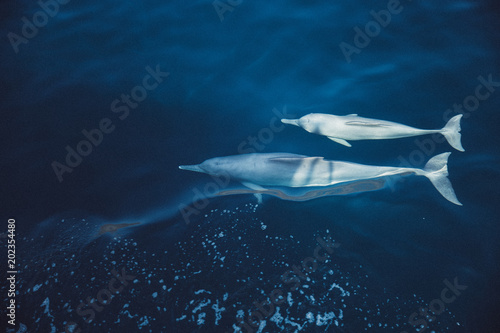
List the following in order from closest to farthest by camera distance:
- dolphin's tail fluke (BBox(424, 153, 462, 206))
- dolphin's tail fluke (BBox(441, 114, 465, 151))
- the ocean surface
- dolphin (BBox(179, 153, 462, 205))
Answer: the ocean surface < dolphin's tail fluke (BBox(424, 153, 462, 206)) < dolphin (BBox(179, 153, 462, 205)) < dolphin's tail fluke (BBox(441, 114, 465, 151))

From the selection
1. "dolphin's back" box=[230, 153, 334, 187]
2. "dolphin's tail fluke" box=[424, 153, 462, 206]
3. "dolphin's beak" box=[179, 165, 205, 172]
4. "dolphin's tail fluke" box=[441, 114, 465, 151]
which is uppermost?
"dolphin's beak" box=[179, 165, 205, 172]

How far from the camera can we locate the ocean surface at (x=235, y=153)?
4.55 meters

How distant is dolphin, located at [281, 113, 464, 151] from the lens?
19.4 feet

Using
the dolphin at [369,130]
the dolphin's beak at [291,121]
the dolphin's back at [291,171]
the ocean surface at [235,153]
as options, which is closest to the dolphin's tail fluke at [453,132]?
the dolphin at [369,130]

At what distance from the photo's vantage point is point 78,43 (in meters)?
8.87

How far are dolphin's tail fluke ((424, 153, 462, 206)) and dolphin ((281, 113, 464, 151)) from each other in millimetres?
558

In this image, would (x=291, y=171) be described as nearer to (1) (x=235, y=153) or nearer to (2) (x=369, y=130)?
(1) (x=235, y=153)

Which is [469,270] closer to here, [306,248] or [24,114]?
[306,248]

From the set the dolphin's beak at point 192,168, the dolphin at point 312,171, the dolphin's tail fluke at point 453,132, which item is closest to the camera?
the dolphin at point 312,171

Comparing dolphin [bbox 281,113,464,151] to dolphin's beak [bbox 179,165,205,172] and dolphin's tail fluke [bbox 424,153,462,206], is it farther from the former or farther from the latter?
dolphin's beak [bbox 179,165,205,172]

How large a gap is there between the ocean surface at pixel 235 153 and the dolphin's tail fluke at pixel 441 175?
197 millimetres

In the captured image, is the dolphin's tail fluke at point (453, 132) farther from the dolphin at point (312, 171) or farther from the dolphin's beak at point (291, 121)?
the dolphin's beak at point (291, 121)

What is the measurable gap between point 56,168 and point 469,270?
7.40m

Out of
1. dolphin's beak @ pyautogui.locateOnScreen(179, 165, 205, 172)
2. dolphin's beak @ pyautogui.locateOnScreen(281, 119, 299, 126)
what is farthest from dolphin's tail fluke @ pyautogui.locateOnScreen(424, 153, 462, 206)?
dolphin's beak @ pyautogui.locateOnScreen(179, 165, 205, 172)
